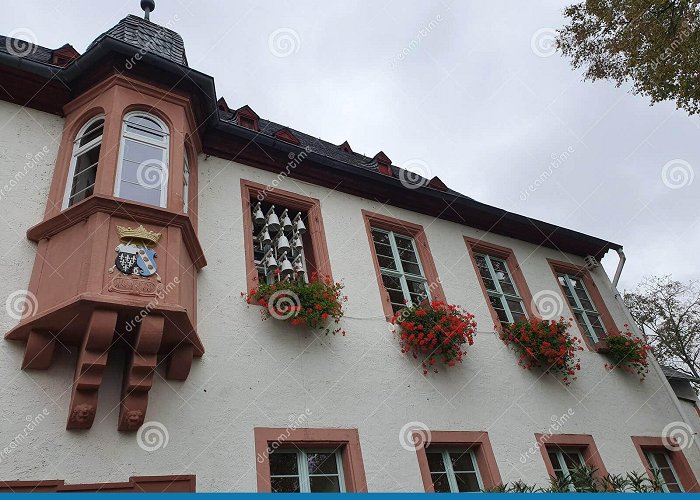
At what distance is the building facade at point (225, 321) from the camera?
5066mm

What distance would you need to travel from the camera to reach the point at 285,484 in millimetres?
5754

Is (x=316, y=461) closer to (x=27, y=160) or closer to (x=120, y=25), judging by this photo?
(x=27, y=160)

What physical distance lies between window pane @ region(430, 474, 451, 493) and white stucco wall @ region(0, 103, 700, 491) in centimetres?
38

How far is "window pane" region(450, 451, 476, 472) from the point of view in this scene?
23.0 feet

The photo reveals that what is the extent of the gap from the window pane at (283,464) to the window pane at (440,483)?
1803mm

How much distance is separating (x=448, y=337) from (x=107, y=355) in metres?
4.43

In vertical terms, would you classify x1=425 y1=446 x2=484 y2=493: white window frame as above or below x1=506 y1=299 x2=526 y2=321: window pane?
below

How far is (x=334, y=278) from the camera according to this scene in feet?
25.3

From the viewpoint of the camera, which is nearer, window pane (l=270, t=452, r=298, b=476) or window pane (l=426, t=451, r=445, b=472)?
window pane (l=270, t=452, r=298, b=476)

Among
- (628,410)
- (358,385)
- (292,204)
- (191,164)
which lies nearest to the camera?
(358,385)

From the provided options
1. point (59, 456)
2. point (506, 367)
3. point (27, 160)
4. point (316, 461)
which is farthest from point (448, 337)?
point (27, 160)

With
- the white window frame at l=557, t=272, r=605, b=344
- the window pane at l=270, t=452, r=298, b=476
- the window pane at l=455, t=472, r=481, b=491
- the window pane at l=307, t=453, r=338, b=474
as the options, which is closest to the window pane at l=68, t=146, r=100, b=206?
the window pane at l=270, t=452, r=298, b=476

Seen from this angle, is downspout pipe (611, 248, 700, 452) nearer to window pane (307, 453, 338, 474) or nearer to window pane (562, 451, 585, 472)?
window pane (562, 451, 585, 472)

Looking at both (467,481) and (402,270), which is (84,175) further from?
(467,481)
